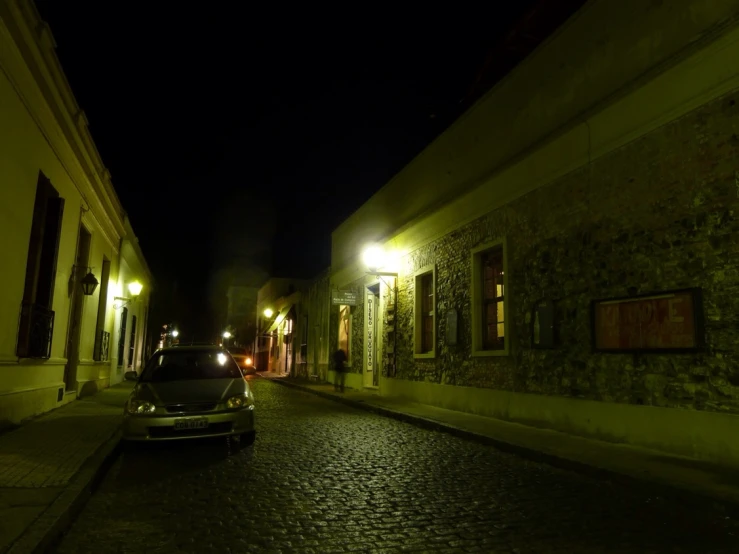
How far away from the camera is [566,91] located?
404 inches

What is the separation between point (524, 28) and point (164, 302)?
3512cm

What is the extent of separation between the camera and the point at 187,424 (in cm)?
779

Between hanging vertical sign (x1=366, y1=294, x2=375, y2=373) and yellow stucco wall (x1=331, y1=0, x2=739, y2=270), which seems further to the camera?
hanging vertical sign (x1=366, y1=294, x2=375, y2=373)

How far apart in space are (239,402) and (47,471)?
2617mm

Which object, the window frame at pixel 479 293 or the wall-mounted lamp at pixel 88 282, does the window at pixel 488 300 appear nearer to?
the window frame at pixel 479 293

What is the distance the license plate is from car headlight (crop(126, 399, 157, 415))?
1.22 ft

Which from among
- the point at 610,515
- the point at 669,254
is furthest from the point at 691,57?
the point at 610,515

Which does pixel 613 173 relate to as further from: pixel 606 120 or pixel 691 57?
pixel 691 57

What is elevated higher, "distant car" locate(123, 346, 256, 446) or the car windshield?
the car windshield

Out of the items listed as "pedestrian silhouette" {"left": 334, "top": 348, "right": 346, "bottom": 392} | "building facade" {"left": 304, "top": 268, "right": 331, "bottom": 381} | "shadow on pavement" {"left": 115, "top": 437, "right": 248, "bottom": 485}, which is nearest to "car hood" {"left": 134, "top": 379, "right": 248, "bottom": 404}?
"shadow on pavement" {"left": 115, "top": 437, "right": 248, "bottom": 485}

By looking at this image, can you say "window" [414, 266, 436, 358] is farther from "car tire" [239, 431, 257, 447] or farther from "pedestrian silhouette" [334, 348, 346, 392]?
"car tire" [239, 431, 257, 447]

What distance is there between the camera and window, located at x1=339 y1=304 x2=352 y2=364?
22219mm

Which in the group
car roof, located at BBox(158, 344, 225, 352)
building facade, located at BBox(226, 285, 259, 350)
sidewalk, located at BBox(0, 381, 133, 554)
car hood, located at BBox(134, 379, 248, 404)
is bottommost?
sidewalk, located at BBox(0, 381, 133, 554)

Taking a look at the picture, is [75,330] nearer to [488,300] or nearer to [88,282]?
[88,282]
